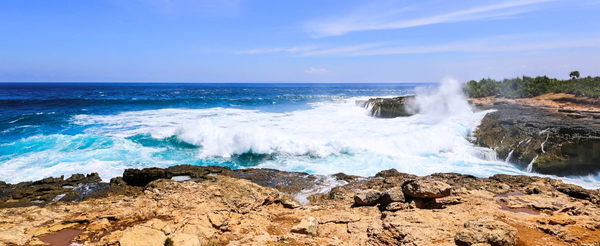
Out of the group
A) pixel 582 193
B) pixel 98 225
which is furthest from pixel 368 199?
pixel 98 225

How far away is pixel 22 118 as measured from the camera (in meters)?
22.6

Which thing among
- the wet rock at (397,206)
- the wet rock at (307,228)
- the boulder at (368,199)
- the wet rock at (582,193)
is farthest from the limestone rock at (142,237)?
the wet rock at (582,193)

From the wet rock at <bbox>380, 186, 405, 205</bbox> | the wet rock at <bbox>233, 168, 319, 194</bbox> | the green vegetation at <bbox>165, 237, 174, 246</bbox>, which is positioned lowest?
the wet rock at <bbox>233, 168, 319, 194</bbox>

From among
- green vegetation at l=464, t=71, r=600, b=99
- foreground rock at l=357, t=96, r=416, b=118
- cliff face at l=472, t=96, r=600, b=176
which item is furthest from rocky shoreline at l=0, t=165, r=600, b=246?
foreground rock at l=357, t=96, r=416, b=118

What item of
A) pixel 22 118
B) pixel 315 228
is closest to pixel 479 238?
pixel 315 228

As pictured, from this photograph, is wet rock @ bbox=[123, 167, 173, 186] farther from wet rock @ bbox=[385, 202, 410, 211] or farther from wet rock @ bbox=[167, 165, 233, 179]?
wet rock @ bbox=[385, 202, 410, 211]

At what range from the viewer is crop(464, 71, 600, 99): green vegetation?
17756mm

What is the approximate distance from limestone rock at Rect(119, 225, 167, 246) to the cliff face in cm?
1324

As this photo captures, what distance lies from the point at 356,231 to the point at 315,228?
76 centimetres

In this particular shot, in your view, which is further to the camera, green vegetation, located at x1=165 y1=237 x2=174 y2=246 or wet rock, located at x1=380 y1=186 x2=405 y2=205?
wet rock, located at x1=380 y1=186 x2=405 y2=205

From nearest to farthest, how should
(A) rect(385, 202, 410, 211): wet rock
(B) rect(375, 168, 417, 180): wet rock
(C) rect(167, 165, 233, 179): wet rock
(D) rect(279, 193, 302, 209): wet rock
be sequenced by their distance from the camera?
(A) rect(385, 202, 410, 211): wet rock → (D) rect(279, 193, 302, 209): wet rock → (C) rect(167, 165, 233, 179): wet rock → (B) rect(375, 168, 417, 180): wet rock

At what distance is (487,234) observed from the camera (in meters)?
4.04

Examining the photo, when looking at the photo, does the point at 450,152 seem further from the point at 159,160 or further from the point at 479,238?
the point at 159,160

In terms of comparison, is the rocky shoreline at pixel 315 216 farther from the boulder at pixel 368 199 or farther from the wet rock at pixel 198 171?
the wet rock at pixel 198 171
